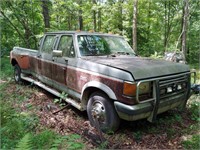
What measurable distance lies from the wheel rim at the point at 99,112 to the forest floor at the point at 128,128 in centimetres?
26

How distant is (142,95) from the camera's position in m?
3.38

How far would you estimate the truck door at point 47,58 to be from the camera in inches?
213

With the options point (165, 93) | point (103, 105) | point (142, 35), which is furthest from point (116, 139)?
point (142, 35)

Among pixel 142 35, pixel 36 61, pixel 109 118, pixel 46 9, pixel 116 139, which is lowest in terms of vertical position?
pixel 116 139

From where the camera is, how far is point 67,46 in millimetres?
4852

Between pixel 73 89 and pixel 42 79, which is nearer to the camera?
pixel 73 89

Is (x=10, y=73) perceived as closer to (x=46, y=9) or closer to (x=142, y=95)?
(x=46, y=9)

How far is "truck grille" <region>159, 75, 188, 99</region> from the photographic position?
3539 millimetres

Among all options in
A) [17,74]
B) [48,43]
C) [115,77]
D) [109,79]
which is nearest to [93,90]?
[109,79]

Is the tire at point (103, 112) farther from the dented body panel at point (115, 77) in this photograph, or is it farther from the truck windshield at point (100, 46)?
the truck windshield at point (100, 46)

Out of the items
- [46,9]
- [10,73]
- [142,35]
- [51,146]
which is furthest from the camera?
[142,35]

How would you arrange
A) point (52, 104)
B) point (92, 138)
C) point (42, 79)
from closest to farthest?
point (92, 138), point (52, 104), point (42, 79)

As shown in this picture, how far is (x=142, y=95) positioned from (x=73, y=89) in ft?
5.60

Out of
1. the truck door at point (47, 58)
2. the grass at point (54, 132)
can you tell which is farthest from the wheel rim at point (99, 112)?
the truck door at point (47, 58)
